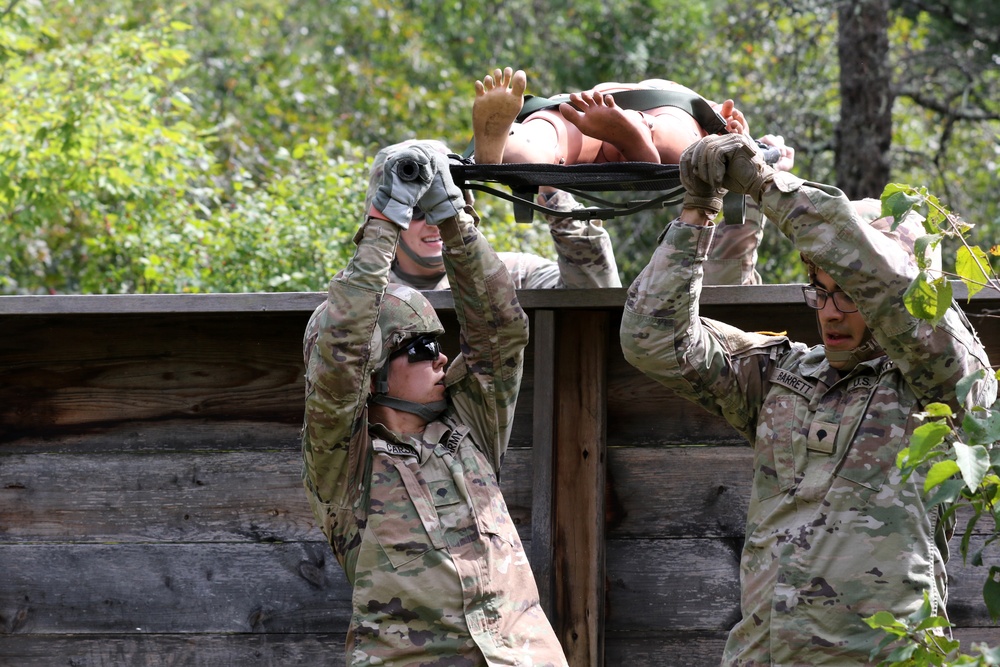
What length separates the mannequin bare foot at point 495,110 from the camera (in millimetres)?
3318

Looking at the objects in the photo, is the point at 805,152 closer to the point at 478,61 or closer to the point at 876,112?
the point at 876,112

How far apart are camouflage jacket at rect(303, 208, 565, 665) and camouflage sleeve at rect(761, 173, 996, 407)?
85cm

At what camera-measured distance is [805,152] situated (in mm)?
9648

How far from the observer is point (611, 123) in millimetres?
3424

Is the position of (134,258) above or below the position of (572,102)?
below

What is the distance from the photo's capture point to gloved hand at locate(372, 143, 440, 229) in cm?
315

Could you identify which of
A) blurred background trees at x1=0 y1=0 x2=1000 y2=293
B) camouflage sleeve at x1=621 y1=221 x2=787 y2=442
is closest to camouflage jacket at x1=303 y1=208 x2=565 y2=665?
camouflage sleeve at x1=621 y1=221 x2=787 y2=442

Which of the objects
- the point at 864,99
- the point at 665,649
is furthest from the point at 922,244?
the point at 864,99

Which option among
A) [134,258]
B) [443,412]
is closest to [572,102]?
[443,412]

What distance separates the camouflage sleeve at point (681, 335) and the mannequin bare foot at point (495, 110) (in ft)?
1.83

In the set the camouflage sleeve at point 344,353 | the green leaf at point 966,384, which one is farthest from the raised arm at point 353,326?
the green leaf at point 966,384

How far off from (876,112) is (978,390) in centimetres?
677

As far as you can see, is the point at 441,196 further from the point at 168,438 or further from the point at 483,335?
the point at 168,438

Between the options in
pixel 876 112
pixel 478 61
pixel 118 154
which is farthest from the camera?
pixel 478 61
